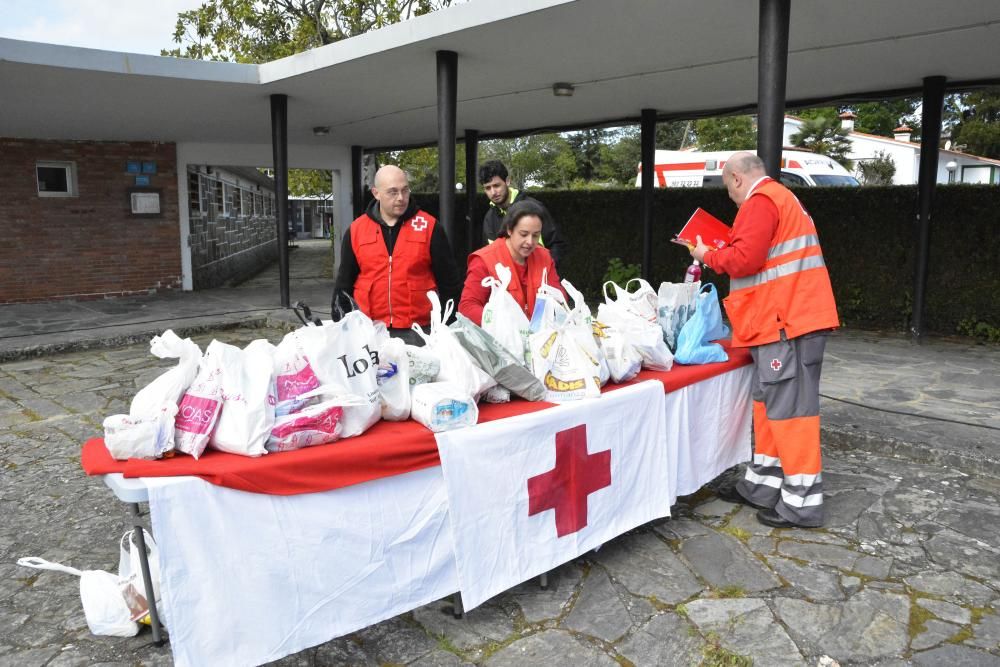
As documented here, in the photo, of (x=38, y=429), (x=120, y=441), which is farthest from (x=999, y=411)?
(x=38, y=429)

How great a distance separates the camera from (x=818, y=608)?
2875mm

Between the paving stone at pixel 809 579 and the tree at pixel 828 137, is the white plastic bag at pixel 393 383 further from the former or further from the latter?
the tree at pixel 828 137

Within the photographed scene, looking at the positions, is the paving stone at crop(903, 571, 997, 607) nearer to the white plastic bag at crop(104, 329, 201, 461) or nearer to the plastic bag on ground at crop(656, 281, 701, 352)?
the plastic bag on ground at crop(656, 281, 701, 352)

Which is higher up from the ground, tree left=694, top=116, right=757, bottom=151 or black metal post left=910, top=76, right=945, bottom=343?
tree left=694, top=116, right=757, bottom=151

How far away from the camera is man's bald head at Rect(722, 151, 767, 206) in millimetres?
3547

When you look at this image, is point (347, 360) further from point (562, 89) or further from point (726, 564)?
point (562, 89)

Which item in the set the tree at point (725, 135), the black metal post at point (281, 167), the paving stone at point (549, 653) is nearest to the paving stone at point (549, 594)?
the paving stone at point (549, 653)

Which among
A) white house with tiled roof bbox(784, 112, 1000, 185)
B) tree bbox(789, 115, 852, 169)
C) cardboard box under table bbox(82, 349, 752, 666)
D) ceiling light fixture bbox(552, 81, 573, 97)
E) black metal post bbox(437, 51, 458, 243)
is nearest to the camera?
cardboard box under table bbox(82, 349, 752, 666)

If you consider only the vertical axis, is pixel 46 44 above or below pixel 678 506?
above

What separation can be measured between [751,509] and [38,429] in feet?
15.8

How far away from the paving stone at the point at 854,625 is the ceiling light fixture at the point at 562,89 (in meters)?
6.43

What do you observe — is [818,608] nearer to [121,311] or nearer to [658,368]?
[658,368]

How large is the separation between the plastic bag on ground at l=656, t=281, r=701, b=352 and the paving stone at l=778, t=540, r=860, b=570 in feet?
3.52

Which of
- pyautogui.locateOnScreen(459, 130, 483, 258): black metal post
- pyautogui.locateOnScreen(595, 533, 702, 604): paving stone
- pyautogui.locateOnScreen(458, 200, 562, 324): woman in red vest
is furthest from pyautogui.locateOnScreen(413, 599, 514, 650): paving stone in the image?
pyautogui.locateOnScreen(459, 130, 483, 258): black metal post
